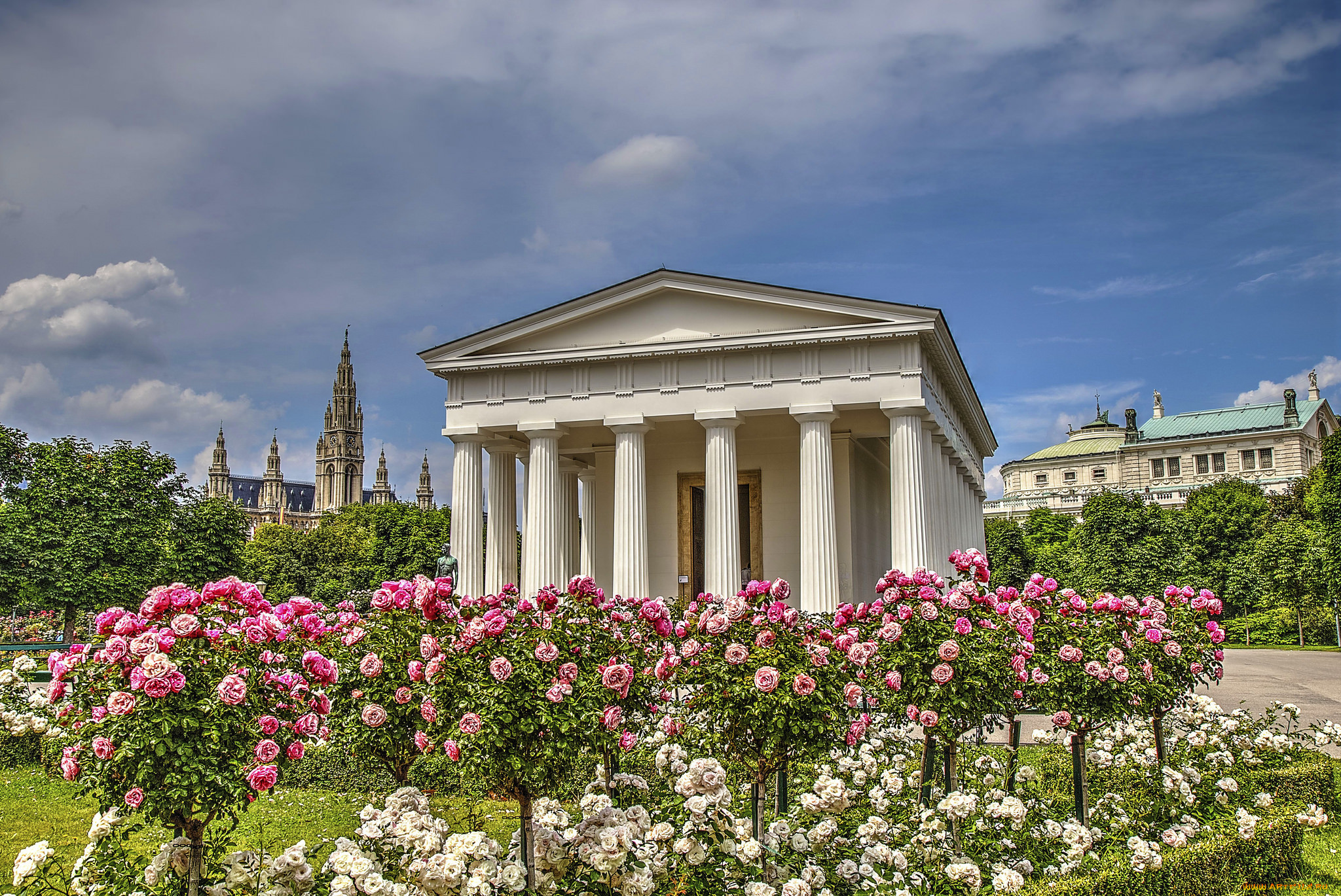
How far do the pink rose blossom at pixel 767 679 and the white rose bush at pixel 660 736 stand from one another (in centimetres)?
2

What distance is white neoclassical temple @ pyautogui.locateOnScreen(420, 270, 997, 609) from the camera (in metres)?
26.9

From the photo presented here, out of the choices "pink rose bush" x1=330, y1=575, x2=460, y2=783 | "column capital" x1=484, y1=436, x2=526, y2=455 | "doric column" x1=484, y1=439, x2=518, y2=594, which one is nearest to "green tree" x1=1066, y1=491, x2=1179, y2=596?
"doric column" x1=484, y1=439, x2=518, y2=594

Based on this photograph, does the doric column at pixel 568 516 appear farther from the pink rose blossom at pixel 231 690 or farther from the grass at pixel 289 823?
the pink rose blossom at pixel 231 690

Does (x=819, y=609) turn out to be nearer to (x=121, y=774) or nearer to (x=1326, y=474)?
(x=121, y=774)

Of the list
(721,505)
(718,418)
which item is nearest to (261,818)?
(721,505)

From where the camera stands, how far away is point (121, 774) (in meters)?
6.99

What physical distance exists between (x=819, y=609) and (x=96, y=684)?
21.1 meters

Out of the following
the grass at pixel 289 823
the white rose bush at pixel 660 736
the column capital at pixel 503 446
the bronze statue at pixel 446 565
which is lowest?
the grass at pixel 289 823

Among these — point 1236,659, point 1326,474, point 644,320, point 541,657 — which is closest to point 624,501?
point 644,320

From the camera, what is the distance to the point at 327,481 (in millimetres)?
175500

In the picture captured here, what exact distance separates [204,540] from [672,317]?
93.6ft

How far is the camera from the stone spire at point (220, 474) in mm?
183125

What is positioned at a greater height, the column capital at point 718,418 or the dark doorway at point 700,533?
the column capital at point 718,418

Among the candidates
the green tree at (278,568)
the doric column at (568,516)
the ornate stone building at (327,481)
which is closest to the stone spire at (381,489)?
the ornate stone building at (327,481)
